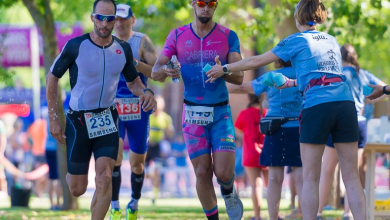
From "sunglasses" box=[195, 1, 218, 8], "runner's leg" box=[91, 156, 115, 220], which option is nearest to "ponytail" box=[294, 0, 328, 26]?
"sunglasses" box=[195, 1, 218, 8]

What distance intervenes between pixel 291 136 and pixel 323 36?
7.19 feet

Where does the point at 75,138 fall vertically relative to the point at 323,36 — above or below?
below

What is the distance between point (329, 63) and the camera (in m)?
7.09

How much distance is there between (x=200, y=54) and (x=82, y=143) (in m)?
1.57

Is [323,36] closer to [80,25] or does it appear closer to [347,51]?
[347,51]

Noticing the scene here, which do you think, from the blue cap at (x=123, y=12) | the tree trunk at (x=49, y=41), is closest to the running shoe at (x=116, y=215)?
the blue cap at (x=123, y=12)

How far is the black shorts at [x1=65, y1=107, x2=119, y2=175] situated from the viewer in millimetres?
7891

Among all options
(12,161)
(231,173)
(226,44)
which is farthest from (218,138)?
(12,161)

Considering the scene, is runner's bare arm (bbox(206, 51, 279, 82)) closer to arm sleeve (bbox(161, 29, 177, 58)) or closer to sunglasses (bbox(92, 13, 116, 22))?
arm sleeve (bbox(161, 29, 177, 58))

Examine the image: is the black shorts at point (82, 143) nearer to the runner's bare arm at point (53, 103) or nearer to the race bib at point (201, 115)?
the runner's bare arm at point (53, 103)

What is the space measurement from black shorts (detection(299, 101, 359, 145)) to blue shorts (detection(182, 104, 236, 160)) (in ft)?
3.35

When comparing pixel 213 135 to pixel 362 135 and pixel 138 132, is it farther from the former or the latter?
pixel 362 135

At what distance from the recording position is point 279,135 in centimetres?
913

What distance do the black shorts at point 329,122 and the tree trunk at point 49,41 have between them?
696 centimetres
